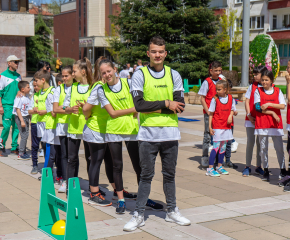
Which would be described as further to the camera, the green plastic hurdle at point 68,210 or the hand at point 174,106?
the hand at point 174,106

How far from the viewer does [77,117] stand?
5.94 m

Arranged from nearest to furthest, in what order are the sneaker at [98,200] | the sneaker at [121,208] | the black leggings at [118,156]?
the sneaker at [121,208] → the black leggings at [118,156] → the sneaker at [98,200]

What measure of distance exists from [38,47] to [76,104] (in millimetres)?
39846

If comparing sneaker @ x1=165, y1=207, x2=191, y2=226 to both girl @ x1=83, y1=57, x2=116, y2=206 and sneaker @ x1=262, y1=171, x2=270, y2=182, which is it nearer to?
girl @ x1=83, y1=57, x2=116, y2=206

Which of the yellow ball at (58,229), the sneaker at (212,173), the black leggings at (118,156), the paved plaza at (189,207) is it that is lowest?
the paved plaza at (189,207)

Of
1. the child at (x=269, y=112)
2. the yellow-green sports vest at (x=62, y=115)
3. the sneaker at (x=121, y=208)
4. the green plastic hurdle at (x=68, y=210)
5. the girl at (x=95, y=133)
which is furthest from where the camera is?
the child at (x=269, y=112)

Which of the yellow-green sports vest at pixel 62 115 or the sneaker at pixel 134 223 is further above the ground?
the yellow-green sports vest at pixel 62 115

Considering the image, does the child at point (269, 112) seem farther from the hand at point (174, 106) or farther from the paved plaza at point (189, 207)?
the hand at point (174, 106)

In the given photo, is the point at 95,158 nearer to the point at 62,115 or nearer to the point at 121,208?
the point at 121,208

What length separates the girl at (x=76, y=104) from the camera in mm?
5879

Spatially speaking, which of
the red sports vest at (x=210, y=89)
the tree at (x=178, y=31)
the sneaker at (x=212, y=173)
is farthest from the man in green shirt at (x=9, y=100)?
the tree at (x=178, y=31)

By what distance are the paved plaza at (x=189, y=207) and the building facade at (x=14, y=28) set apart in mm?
14391

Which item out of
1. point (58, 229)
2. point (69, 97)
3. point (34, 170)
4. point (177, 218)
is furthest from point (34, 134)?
point (177, 218)

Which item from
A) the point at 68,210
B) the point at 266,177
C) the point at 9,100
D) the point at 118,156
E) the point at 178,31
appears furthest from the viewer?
the point at 178,31
